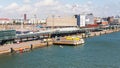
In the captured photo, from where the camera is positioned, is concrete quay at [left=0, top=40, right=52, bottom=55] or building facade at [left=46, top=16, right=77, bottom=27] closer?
concrete quay at [left=0, top=40, right=52, bottom=55]

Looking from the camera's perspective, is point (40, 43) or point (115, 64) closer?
point (115, 64)

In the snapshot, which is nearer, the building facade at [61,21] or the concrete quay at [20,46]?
the concrete quay at [20,46]

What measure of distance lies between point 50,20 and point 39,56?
4673 inches

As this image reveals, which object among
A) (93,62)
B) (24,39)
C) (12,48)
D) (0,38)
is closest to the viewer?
(93,62)

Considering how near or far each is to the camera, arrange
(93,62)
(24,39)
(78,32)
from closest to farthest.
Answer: (93,62)
(24,39)
(78,32)

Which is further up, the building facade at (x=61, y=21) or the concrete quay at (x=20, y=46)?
the building facade at (x=61, y=21)

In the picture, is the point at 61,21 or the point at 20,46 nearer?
the point at 20,46

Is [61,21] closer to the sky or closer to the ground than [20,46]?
closer to the sky

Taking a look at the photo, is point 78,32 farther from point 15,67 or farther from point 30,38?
point 15,67

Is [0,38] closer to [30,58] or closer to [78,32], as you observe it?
[30,58]

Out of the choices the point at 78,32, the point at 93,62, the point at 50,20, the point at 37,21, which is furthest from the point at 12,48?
the point at 37,21

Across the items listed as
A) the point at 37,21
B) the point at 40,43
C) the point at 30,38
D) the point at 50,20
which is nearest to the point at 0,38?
the point at 40,43

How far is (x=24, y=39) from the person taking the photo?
79.5m

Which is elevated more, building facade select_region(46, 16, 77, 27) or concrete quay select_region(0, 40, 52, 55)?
building facade select_region(46, 16, 77, 27)
